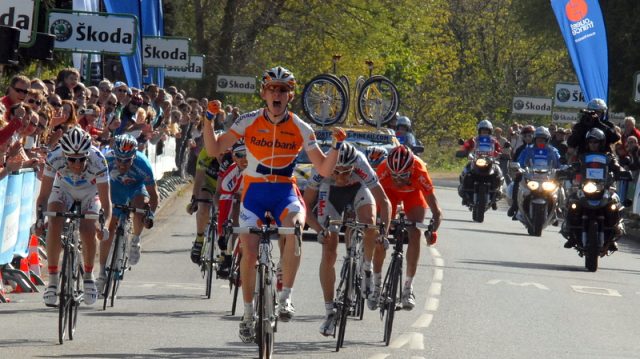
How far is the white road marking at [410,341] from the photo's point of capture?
41.9 ft

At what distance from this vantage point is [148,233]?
2506 centimetres

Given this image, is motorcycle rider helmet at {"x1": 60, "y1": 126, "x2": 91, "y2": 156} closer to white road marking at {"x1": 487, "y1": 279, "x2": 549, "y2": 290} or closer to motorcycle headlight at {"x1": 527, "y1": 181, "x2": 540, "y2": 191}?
white road marking at {"x1": 487, "y1": 279, "x2": 549, "y2": 290}

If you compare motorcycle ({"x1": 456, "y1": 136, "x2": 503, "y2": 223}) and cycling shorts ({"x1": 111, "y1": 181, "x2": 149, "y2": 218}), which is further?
motorcycle ({"x1": 456, "y1": 136, "x2": 503, "y2": 223})

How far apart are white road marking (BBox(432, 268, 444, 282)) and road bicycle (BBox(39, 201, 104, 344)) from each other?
6.96m

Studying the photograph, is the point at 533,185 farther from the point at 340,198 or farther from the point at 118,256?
the point at 340,198

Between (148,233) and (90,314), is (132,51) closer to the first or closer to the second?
(148,233)

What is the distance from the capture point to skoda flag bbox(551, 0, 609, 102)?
30.6 m

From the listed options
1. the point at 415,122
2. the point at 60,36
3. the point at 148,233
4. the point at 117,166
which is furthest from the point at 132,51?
the point at 415,122

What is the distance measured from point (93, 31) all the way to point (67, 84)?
3562 millimetres

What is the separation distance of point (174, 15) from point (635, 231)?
20405mm

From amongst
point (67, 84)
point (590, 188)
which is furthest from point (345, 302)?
point (590, 188)

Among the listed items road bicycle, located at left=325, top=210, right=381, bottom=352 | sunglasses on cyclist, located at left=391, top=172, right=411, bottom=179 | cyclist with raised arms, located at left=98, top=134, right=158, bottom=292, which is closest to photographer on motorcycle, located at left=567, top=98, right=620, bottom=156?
cyclist with raised arms, located at left=98, top=134, right=158, bottom=292

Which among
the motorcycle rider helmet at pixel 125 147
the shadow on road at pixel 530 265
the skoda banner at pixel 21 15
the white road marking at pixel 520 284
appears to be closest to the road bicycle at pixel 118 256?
the motorcycle rider helmet at pixel 125 147

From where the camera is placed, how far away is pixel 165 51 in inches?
1276
